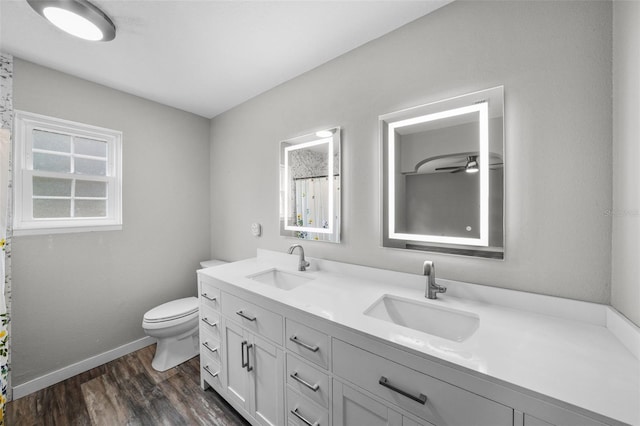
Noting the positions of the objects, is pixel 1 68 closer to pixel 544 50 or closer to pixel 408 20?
pixel 408 20

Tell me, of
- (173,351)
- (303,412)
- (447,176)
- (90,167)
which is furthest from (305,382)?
(90,167)

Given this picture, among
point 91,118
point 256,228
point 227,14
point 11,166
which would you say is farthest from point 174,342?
point 227,14

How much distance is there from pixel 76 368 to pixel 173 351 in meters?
0.71

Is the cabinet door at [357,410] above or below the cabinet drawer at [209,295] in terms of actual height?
below

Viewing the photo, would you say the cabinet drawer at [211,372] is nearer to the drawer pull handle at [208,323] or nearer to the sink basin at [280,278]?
the drawer pull handle at [208,323]

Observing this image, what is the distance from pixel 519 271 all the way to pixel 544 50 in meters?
0.98

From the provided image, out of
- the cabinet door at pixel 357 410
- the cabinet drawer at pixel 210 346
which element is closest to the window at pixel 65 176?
the cabinet drawer at pixel 210 346

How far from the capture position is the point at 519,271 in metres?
1.10

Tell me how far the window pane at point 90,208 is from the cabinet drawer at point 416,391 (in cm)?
236

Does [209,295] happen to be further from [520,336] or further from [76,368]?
[520,336]

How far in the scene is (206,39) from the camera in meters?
1.52

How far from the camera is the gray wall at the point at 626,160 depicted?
2.58 ft

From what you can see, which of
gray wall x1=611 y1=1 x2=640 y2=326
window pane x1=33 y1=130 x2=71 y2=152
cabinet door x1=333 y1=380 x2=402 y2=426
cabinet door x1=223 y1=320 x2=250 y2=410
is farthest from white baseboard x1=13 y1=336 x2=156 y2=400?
gray wall x1=611 y1=1 x2=640 y2=326

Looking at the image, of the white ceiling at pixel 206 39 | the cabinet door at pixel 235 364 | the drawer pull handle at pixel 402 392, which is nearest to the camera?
the drawer pull handle at pixel 402 392
